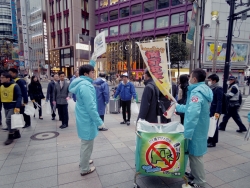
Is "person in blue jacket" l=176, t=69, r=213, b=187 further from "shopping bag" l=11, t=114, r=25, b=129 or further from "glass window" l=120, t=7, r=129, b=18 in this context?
"glass window" l=120, t=7, r=129, b=18

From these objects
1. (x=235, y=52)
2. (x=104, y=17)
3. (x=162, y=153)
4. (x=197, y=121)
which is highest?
(x=104, y=17)

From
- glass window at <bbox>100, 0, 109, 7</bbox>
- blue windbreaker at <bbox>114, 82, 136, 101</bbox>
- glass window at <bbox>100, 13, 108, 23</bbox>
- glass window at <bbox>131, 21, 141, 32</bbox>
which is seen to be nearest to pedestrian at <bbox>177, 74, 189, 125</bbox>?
blue windbreaker at <bbox>114, 82, 136, 101</bbox>

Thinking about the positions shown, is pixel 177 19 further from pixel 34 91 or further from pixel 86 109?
pixel 86 109

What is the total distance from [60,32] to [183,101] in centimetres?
4186

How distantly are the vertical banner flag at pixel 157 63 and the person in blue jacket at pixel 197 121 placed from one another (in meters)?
0.41

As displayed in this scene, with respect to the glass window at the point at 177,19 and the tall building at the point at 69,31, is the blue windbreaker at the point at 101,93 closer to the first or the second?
the glass window at the point at 177,19

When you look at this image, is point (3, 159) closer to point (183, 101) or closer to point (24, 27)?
point (183, 101)

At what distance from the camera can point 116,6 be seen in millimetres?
37375

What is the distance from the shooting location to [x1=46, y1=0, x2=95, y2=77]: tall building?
3756cm

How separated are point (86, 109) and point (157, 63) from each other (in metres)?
1.41

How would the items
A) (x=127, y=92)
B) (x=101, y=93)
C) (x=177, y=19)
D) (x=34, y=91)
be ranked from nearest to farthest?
(x=101, y=93) → (x=127, y=92) → (x=34, y=91) → (x=177, y=19)

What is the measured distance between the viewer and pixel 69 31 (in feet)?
125

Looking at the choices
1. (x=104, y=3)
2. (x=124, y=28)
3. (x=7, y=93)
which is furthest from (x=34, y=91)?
(x=104, y=3)

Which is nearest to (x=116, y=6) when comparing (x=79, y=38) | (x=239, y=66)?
(x=79, y=38)
